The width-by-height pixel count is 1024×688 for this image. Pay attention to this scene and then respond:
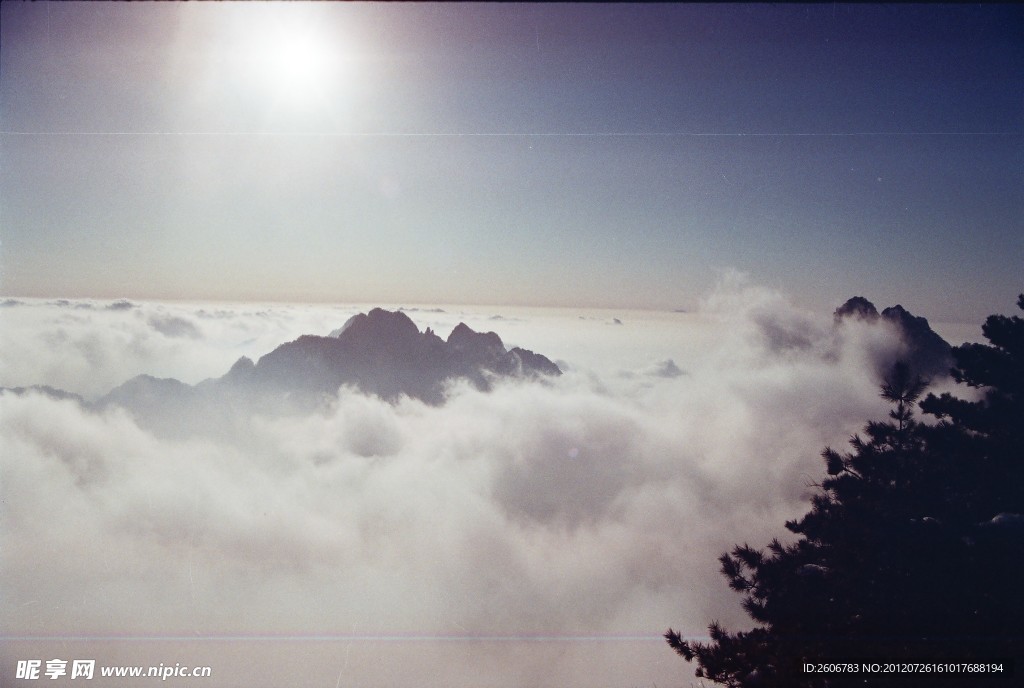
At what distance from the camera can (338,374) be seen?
24.6 meters

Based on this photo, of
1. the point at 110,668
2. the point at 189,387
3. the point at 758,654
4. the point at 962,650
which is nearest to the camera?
the point at 962,650

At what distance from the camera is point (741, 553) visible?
218 inches

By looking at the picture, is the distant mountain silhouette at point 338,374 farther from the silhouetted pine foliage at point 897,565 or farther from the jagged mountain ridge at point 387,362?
the silhouetted pine foliage at point 897,565

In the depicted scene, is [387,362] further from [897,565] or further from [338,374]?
[897,565]

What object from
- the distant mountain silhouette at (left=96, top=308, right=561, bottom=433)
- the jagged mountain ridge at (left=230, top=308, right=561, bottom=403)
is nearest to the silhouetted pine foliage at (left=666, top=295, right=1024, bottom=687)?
the distant mountain silhouette at (left=96, top=308, right=561, bottom=433)

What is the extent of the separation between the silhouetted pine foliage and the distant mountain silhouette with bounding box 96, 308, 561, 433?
9543mm

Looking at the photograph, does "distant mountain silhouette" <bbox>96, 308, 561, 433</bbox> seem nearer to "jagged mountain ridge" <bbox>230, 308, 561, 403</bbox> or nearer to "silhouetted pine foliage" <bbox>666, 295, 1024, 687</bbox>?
"jagged mountain ridge" <bbox>230, 308, 561, 403</bbox>

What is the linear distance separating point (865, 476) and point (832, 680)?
2.31 meters

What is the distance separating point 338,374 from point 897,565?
24.1 meters

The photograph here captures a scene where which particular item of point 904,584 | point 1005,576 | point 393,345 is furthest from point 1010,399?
point 393,345

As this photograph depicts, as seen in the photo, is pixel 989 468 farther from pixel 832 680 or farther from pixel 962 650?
pixel 832 680

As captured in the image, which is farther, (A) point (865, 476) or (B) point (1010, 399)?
(B) point (1010, 399)

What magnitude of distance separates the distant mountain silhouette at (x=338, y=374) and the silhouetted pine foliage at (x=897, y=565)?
31.3 feet

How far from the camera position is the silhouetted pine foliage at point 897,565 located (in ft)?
16.0
